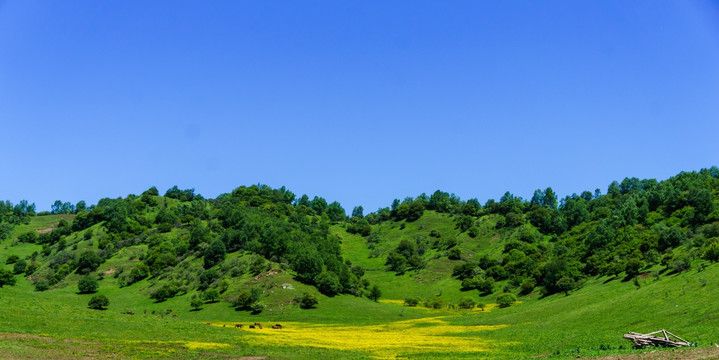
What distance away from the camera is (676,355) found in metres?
36.3

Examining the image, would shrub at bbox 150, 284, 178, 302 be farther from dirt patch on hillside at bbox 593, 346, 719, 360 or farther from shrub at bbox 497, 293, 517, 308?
dirt patch on hillside at bbox 593, 346, 719, 360

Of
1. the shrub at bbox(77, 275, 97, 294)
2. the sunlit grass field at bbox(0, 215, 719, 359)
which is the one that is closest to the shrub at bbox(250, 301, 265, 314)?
the sunlit grass field at bbox(0, 215, 719, 359)

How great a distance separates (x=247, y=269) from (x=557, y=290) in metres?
87.0

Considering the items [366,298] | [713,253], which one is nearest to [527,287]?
[366,298]

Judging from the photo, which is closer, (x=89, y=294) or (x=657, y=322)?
(x=657, y=322)

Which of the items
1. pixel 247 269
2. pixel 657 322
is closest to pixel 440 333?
pixel 657 322

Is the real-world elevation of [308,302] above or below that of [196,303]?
below

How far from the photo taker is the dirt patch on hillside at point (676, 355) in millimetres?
34603

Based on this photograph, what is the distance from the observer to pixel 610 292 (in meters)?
98.4

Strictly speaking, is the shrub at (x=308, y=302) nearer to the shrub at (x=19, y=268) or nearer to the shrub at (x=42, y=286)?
the shrub at (x=42, y=286)

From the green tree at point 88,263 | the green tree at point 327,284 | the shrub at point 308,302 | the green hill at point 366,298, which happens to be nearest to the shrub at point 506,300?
the green hill at point 366,298

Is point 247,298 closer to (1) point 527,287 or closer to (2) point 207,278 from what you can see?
(2) point 207,278

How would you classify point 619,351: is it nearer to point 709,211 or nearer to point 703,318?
point 703,318

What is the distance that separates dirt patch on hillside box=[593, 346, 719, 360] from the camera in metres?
34.6
